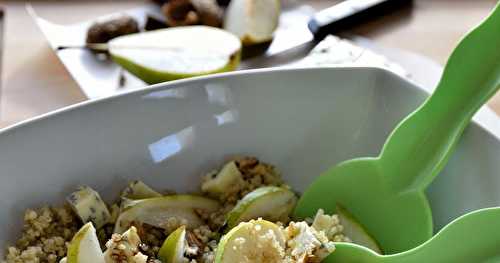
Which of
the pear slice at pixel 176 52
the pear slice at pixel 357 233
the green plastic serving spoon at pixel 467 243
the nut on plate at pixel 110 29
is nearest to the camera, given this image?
the green plastic serving spoon at pixel 467 243

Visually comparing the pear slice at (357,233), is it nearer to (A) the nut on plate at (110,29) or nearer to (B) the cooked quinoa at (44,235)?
(B) the cooked quinoa at (44,235)

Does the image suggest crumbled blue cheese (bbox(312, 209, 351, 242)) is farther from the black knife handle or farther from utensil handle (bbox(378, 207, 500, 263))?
the black knife handle

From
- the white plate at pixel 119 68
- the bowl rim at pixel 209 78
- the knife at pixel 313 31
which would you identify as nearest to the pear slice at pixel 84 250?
the bowl rim at pixel 209 78

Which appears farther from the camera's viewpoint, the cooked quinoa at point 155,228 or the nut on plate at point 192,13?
the nut on plate at point 192,13

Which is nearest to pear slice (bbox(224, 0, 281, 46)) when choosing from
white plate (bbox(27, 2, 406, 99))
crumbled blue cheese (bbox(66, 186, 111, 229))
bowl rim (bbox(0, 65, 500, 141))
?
→ white plate (bbox(27, 2, 406, 99))

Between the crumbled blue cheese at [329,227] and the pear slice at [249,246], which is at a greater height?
the pear slice at [249,246]

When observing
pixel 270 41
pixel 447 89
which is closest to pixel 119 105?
pixel 447 89

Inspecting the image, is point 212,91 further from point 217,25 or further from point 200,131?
point 217,25
